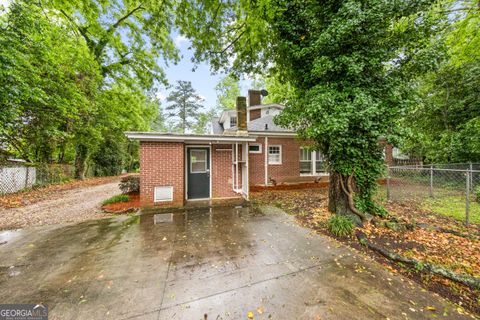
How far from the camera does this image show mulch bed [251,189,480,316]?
2576 millimetres

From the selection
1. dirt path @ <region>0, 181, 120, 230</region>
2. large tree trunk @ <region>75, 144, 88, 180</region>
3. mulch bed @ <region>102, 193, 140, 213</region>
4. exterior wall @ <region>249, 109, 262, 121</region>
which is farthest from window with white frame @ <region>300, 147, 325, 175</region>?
large tree trunk @ <region>75, 144, 88, 180</region>

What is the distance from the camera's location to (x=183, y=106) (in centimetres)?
3175

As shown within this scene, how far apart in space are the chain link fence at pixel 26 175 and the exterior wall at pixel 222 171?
1009 centimetres

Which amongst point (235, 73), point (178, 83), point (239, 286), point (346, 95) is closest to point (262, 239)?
point (239, 286)

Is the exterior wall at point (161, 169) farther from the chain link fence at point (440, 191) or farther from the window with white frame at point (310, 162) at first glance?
the chain link fence at point (440, 191)

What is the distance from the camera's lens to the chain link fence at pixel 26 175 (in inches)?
344

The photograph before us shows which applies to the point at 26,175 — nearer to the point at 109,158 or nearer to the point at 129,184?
the point at 129,184

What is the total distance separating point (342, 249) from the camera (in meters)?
3.70

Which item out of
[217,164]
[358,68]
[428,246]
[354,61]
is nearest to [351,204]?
[428,246]

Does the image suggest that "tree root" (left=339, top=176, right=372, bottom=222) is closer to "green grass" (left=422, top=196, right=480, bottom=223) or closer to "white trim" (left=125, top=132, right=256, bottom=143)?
"green grass" (left=422, top=196, right=480, bottom=223)

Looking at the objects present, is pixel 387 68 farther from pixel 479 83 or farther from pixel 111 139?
pixel 111 139

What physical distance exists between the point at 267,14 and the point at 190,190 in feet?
20.9

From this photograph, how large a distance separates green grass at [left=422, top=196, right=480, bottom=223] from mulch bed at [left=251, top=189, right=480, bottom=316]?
514 millimetres

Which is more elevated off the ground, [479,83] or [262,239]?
[479,83]
